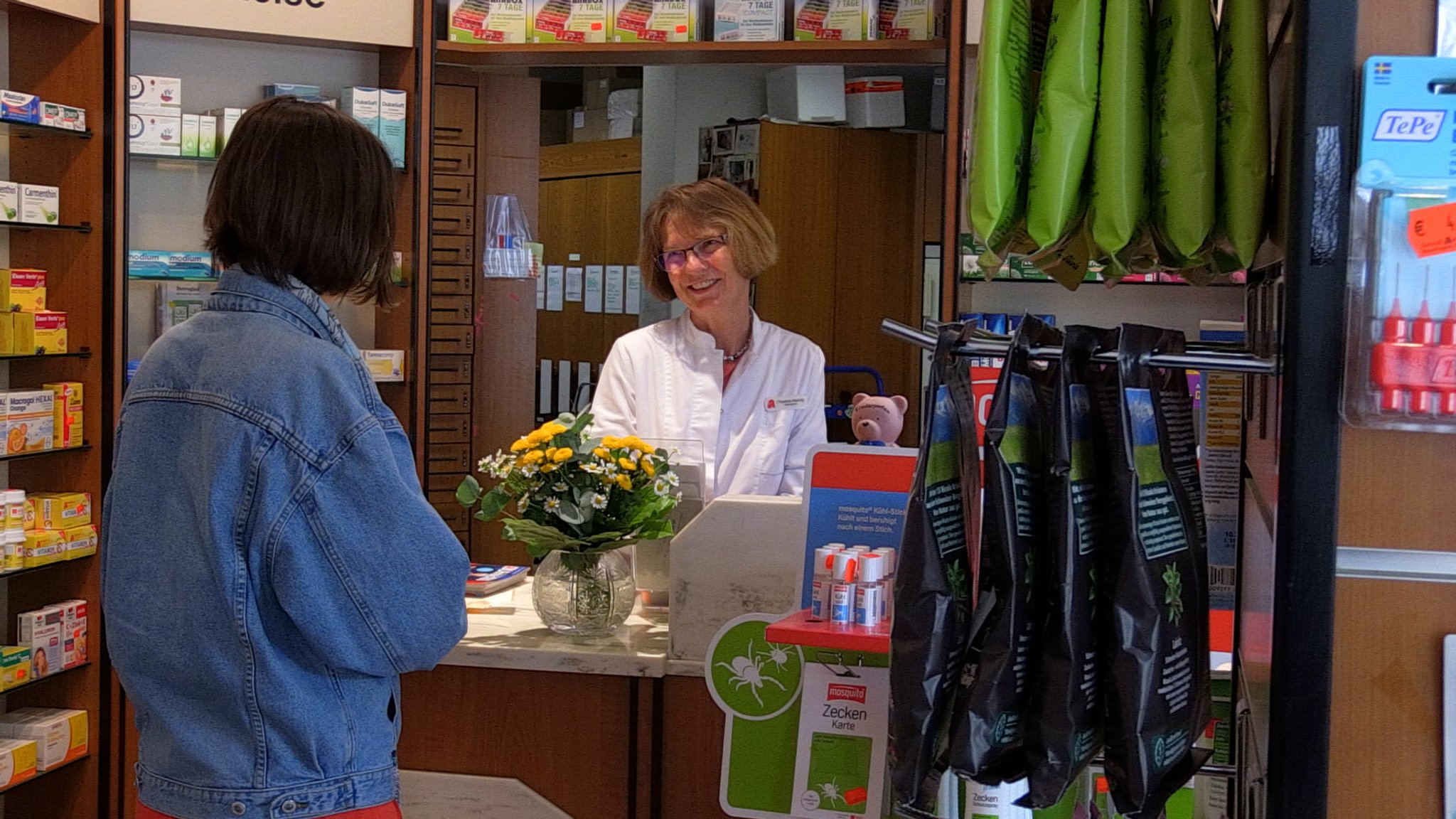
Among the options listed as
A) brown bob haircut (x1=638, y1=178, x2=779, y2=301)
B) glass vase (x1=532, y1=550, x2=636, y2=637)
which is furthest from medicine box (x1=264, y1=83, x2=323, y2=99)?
glass vase (x1=532, y1=550, x2=636, y2=637)

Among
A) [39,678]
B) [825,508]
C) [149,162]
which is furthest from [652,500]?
[149,162]

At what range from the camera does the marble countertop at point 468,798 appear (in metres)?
2.89

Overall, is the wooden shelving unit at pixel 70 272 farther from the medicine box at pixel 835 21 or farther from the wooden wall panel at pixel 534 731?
the medicine box at pixel 835 21

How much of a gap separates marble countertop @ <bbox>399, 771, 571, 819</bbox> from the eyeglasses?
5.10ft

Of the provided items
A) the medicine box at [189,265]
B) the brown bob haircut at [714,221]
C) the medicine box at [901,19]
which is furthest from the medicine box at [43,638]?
the medicine box at [901,19]

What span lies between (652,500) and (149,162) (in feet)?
9.69

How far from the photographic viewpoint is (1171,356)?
3.83ft

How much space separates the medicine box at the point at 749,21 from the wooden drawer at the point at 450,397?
1642mm

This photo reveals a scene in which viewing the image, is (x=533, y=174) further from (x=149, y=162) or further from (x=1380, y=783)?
(x=1380, y=783)

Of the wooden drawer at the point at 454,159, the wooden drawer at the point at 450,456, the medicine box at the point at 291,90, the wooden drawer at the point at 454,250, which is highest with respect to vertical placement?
the medicine box at the point at 291,90

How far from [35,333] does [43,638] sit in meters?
0.92

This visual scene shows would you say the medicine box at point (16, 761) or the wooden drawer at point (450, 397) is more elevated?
the wooden drawer at point (450, 397)

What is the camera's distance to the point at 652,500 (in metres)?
2.79

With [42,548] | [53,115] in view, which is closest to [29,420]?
[42,548]
